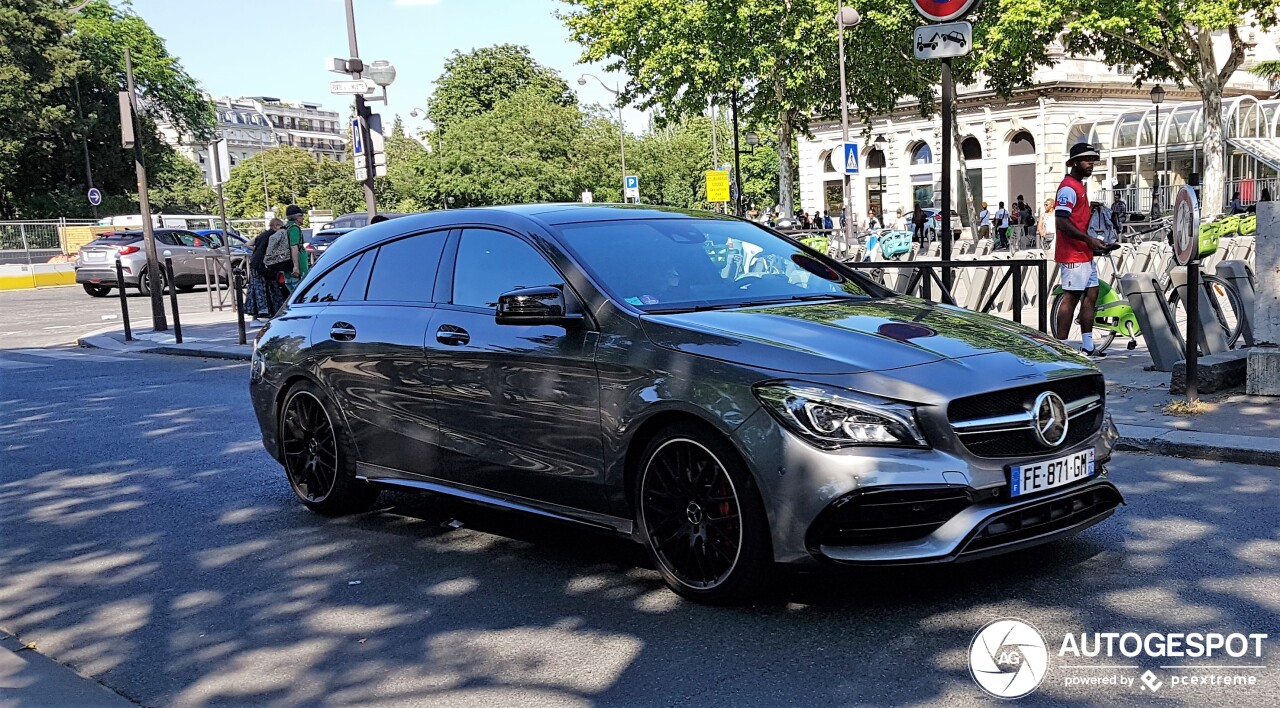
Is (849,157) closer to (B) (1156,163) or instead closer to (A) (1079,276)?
(A) (1079,276)

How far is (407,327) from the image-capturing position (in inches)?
226

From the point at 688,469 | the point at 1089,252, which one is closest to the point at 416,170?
the point at 1089,252

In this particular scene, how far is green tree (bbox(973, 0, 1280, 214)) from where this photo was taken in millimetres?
29984

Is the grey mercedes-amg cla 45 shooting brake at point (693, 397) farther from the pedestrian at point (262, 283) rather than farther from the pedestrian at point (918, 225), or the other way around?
the pedestrian at point (918, 225)

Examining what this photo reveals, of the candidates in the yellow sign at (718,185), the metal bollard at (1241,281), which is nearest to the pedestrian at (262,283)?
the metal bollard at (1241,281)

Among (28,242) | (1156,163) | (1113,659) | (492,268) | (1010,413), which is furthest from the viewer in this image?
(28,242)

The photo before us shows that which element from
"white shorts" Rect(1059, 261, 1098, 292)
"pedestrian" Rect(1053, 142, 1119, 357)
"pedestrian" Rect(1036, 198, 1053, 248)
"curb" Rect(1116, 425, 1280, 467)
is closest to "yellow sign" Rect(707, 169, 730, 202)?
"pedestrian" Rect(1036, 198, 1053, 248)

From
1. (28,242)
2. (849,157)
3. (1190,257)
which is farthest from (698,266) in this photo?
(28,242)

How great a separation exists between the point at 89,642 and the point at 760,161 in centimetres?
7899

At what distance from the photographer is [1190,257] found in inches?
317

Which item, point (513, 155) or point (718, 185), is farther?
point (513, 155)

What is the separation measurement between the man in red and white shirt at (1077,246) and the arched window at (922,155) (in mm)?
50114

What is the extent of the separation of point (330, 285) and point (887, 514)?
376 centimetres

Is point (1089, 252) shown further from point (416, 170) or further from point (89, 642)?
point (416, 170)
